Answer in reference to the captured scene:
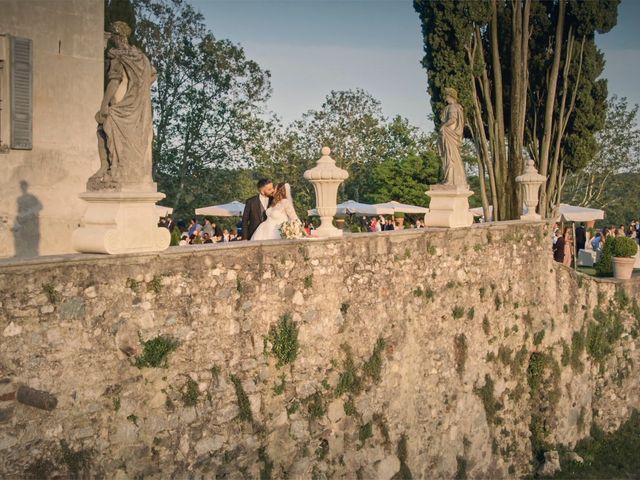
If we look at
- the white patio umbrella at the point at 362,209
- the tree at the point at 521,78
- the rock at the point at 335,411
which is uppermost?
the tree at the point at 521,78

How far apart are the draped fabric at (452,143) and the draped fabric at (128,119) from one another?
20.9 feet

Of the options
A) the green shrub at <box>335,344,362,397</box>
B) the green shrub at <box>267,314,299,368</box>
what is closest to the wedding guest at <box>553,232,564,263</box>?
the green shrub at <box>335,344,362,397</box>

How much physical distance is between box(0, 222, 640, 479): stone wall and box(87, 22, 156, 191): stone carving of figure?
30.1 inches

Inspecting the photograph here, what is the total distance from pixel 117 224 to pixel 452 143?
6.91m

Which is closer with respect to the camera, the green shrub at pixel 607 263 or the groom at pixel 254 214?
the groom at pixel 254 214

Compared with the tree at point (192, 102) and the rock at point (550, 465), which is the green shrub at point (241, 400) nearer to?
the rock at point (550, 465)

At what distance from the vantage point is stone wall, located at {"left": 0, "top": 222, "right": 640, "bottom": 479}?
6.65 metres

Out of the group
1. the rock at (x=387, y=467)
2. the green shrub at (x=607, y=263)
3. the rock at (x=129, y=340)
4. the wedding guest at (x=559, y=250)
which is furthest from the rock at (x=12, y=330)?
the green shrub at (x=607, y=263)

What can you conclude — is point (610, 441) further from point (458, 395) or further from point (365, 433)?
point (365, 433)

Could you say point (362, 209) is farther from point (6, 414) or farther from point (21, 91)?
point (6, 414)

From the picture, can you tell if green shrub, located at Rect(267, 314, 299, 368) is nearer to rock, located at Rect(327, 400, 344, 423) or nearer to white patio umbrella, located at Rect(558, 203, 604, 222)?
rock, located at Rect(327, 400, 344, 423)

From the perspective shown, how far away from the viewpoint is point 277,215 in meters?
9.89

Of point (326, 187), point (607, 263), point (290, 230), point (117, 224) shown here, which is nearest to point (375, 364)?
point (290, 230)

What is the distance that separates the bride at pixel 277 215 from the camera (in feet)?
32.1
